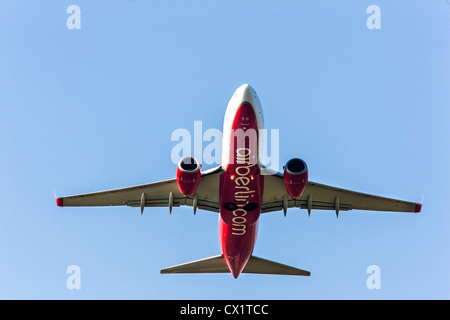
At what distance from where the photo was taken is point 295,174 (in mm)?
29484

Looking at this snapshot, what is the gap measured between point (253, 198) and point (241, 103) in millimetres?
5059

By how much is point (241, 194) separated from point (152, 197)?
22.0ft

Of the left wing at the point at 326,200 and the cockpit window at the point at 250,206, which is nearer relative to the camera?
the cockpit window at the point at 250,206

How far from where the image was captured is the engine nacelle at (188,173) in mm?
29234

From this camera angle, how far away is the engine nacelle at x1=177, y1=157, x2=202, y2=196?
29.2 m

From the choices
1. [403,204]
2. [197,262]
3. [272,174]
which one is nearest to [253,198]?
[272,174]

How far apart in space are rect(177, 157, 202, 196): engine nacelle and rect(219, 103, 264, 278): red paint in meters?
1.70

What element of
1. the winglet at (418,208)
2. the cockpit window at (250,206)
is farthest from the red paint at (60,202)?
the winglet at (418,208)

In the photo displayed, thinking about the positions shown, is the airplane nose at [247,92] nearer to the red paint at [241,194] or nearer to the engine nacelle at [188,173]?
the red paint at [241,194]

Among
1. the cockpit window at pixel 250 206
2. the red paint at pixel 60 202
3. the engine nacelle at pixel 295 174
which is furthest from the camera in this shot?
the red paint at pixel 60 202

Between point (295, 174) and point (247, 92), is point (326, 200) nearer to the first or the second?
point (295, 174)

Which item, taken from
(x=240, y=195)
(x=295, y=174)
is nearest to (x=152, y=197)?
(x=240, y=195)

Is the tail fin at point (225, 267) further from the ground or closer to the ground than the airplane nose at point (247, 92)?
closer to the ground

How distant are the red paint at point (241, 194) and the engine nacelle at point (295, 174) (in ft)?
5.24
